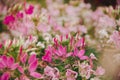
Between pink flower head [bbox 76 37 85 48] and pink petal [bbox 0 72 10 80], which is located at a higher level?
pink flower head [bbox 76 37 85 48]

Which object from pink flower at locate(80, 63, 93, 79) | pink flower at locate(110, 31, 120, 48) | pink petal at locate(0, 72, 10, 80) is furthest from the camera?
pink flower at locate(110, 31, 120, 48)

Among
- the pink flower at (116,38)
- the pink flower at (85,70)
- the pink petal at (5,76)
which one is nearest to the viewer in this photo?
the pink petal at (5,76)

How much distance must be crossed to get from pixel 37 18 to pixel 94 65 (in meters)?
0.60

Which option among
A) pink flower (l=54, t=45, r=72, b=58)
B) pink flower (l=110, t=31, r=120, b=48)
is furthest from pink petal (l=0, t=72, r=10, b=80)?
pink flower (l=110, t=31, r=120, b=48)

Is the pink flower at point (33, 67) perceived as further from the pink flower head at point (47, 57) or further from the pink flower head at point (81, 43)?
the pink flower head at point (81, 43)

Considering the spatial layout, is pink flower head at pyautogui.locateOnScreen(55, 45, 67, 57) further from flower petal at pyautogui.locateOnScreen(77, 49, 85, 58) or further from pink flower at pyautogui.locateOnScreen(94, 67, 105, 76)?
pink flower at pyautogui.locateOnScreen(94, 67, 105, 76)

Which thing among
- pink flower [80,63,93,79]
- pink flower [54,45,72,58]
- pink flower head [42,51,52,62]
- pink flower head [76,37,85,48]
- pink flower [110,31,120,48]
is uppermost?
pink flower [110,31,120,48]

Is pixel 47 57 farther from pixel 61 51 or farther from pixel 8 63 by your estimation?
pixel 8 63

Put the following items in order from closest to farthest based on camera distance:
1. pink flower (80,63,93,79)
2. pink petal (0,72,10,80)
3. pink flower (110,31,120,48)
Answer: pink petal (0,72,10,80), pink flower (80,63,93,79), pink flower (110,31,120,48)

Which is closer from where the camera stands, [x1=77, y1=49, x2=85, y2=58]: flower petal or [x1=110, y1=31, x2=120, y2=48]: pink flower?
[x1=77, y1=49, x2=85, y2=58]: flower petal

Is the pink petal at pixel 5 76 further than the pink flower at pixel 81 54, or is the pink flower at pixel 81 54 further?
the pink flower at pixel 81 54

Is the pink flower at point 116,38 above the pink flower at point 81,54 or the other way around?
above

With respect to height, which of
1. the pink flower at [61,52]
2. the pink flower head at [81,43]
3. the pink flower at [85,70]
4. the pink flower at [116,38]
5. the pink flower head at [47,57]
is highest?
the pink flower at [116,38]

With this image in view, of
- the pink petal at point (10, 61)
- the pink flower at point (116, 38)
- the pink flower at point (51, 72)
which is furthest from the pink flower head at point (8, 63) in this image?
the pink flower at point (116, 38)
